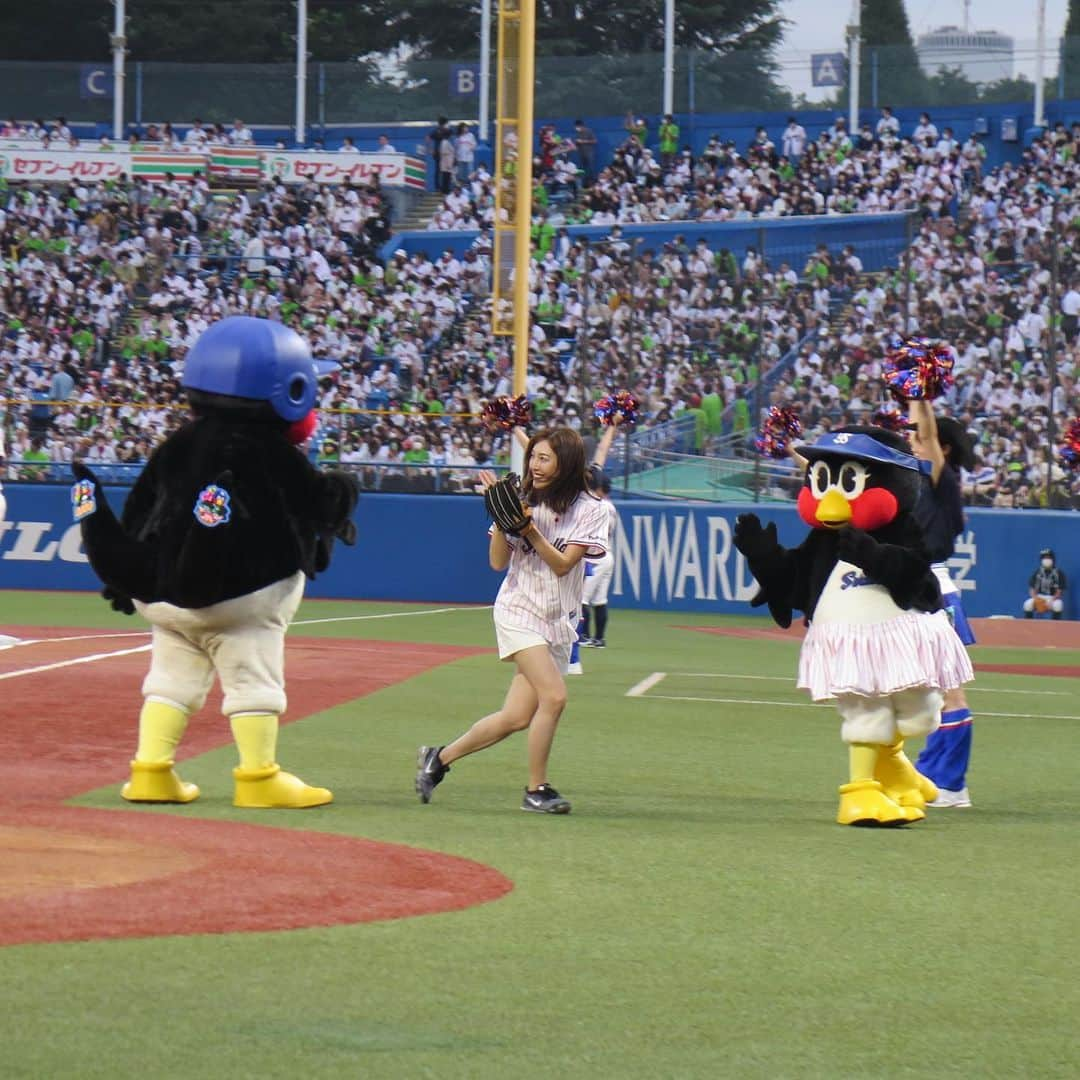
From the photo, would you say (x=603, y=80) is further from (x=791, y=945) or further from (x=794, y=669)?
(x=791, y=945)

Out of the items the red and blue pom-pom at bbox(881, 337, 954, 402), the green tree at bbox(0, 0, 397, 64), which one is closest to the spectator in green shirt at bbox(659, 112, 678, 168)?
the green tree at bbox(0, 0, 397, 64)

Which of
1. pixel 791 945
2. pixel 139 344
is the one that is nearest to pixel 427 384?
pixel 139 344

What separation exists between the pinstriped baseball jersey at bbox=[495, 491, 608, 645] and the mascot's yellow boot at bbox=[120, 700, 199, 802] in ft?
4.66

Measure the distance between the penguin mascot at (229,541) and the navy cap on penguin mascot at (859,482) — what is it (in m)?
1.95

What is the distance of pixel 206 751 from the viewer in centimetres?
913

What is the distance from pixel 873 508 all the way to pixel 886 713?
84 centimetres

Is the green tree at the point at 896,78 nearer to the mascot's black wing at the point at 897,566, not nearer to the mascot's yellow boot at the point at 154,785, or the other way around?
the mascot's black wing at the point at 897,566

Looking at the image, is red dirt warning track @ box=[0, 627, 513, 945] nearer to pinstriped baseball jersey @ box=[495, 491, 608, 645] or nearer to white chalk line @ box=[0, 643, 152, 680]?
pinstriped baseball jersey @ box=[495, 491, 608, 645]

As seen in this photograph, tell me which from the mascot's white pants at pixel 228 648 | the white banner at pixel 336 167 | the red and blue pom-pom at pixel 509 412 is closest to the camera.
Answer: the mascot's white pants at pixel 228 648

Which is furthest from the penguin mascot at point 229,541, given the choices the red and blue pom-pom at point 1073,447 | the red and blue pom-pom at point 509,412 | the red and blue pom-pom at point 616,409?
the red and blue pom-pom at point 616,409

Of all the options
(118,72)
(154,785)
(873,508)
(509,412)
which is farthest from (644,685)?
(118,72)

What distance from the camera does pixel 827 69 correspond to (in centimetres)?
4009

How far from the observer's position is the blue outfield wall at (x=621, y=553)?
2064cm

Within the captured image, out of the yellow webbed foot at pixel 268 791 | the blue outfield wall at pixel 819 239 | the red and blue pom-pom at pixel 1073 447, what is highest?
the blue outfield wall at pixel 819 239
